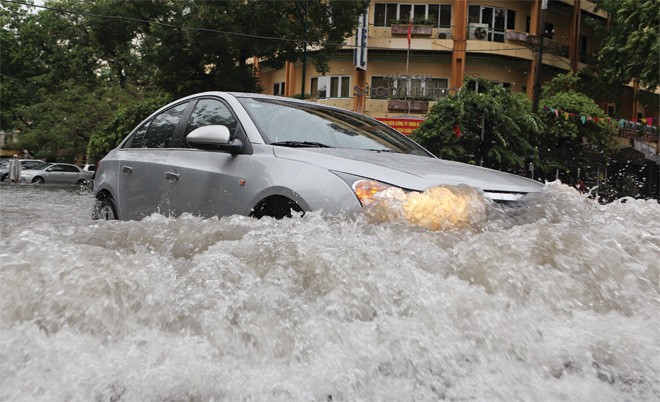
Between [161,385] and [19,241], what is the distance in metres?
1.31

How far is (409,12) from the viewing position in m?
26.6

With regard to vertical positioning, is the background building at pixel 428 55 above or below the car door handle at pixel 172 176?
above

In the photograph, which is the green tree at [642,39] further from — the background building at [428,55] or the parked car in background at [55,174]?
the parked car in background at [55,174]

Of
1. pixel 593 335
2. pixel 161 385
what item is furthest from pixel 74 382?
pixel 593 335

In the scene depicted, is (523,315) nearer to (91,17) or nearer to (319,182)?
(319,182)

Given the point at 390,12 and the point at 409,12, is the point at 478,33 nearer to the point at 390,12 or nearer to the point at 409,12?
the point at 409,12

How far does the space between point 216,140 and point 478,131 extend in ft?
41.9

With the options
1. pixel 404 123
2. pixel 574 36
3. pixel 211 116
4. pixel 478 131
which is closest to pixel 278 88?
pixel 404 123

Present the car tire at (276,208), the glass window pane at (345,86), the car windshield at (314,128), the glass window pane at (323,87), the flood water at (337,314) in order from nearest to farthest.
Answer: the flood water at (337,314) < the car tire at (276,208) < the car windshield at (314,128) < the glass window pane at (345,86) < the glass window pane at (323,87)

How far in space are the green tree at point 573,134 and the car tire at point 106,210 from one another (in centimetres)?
1582

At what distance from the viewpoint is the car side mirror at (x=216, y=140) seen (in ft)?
12.6

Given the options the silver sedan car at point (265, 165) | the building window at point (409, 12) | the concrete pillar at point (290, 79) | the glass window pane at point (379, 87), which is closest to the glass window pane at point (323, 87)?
the concrete pillar at point (290, 79)

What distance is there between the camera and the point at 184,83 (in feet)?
72.9

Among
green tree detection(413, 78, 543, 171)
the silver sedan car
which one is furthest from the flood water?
green tree detection(413, 78, 543, 171)
